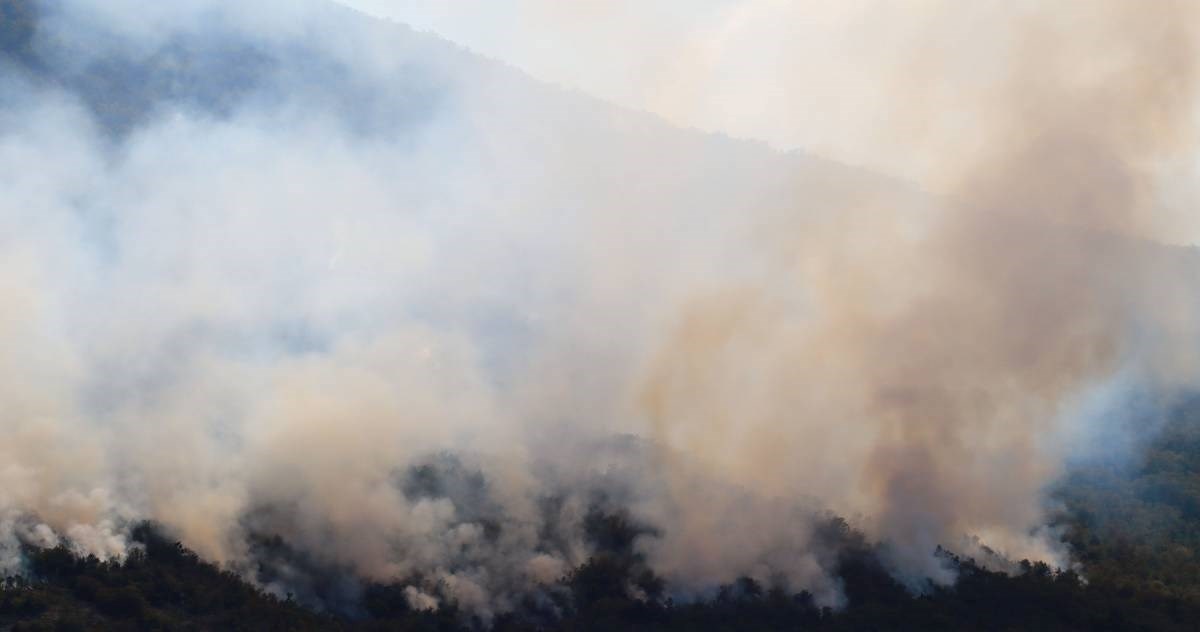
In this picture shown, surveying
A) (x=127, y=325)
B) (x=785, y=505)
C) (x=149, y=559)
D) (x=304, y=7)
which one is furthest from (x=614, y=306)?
(x=304, y=7)

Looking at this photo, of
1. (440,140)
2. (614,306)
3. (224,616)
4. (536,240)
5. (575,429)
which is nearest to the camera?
(224,616)

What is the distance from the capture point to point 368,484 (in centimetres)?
9100

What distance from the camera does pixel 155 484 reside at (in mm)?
83438

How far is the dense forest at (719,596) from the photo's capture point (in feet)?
233

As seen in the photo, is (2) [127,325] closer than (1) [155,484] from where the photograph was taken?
No

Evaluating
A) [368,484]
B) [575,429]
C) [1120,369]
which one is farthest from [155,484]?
[1120,369]

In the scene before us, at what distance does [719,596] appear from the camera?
8681 centimetres

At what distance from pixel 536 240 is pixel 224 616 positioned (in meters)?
65.4

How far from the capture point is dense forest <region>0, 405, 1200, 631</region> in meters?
71.0

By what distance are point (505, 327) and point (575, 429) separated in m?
18.1

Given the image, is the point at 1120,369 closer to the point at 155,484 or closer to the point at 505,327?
the point at 505,327

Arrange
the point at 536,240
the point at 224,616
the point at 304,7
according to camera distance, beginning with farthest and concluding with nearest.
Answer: the point at 304,7 < the point at 536,240 < the point at 224,616

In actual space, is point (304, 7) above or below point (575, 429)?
above

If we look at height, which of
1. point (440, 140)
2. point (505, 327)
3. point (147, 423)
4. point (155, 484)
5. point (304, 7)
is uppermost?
point (304, 7)
